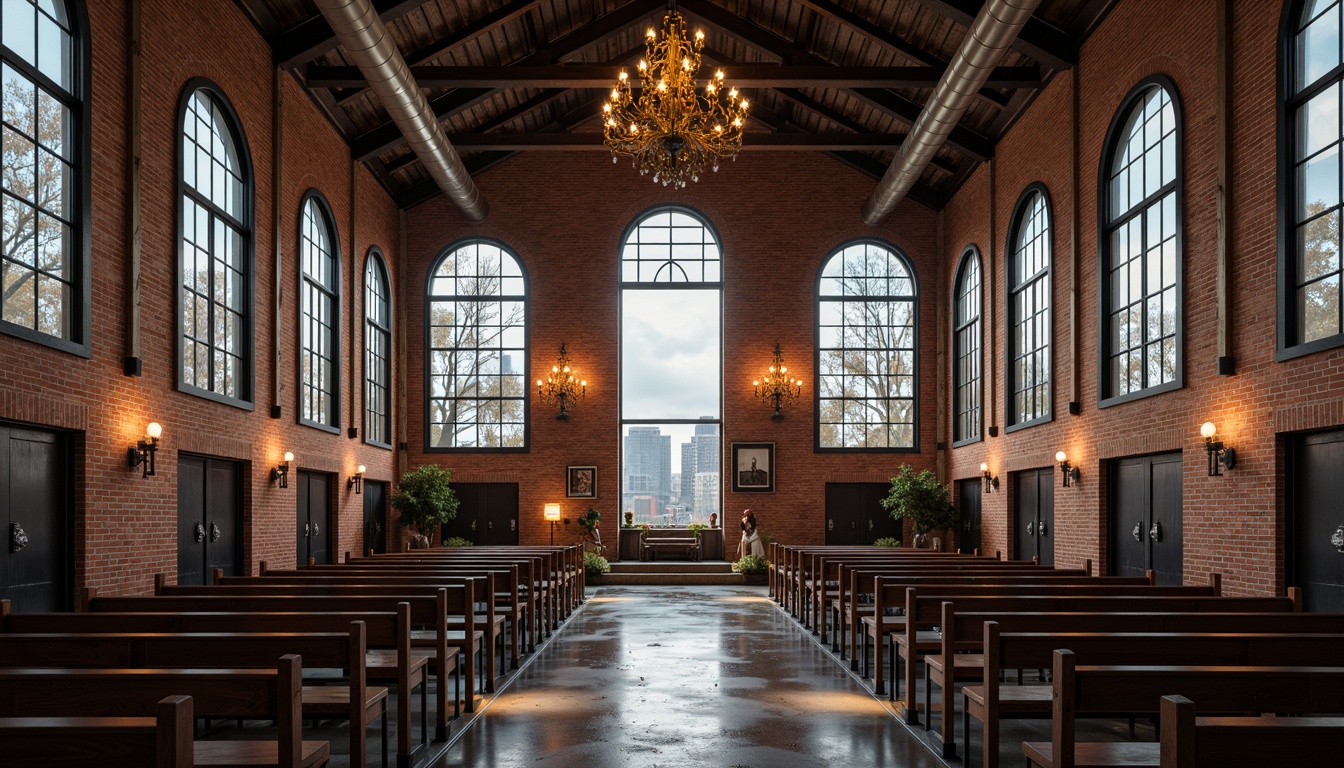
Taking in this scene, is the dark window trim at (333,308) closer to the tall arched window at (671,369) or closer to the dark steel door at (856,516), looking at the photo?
the tall arched window at (671,369)

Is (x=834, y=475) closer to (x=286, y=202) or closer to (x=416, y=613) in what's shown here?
(x=286, y=202)

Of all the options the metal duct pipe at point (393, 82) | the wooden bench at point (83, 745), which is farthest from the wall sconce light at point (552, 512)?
the wooden bench at point (83, 745)

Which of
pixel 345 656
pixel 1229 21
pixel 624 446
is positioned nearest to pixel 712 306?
pixel 624 446

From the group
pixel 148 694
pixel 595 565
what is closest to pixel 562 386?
pixel 595 565

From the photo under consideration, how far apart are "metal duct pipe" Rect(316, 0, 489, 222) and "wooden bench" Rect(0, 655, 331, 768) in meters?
9.22

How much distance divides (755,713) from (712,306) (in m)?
16.0

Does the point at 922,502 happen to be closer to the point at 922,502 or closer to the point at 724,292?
the point at 922,502

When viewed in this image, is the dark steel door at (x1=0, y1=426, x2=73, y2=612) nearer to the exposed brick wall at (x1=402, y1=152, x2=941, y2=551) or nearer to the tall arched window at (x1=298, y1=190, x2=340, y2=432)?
the tall arched window at (x1=298, y1=190, x2=340, y2=432)

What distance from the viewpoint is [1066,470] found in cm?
1463

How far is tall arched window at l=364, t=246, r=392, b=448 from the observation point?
64.9 ft

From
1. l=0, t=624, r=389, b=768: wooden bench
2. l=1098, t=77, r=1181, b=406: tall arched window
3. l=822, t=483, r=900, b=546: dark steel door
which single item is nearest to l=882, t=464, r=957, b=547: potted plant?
l=822, t=483, r=900, b=546: dark steel door

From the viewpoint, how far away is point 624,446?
76.3ft

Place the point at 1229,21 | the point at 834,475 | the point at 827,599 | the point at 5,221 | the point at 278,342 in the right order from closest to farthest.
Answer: the point at 5,221 → the point at 1229,21 → the point at 827,599 → the point at 278,342 → the point at 834,475

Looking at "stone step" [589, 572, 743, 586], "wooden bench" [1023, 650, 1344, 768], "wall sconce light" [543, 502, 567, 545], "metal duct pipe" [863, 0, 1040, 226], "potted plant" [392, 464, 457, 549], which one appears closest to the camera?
"wooden bench" [1023, 650, 1344, 768]
